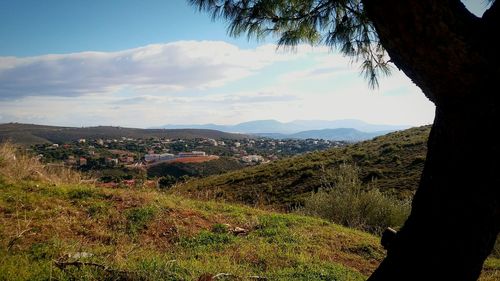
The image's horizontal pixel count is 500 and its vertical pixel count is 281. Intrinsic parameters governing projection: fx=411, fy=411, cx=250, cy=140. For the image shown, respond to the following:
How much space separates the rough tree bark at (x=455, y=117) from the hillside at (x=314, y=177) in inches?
708

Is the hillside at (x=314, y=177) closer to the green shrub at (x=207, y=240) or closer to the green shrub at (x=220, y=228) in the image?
the green shrub at (x=220, y=228)

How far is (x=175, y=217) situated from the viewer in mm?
6488

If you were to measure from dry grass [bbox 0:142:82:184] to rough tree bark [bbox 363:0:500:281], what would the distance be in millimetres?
7451

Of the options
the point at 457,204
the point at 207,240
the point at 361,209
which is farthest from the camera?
the point at 361,209

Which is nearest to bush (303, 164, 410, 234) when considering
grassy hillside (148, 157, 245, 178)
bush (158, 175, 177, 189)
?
bush (158, 175, 177, 189)

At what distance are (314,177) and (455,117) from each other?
2580cm

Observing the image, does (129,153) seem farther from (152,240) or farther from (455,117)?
A: (455,117)

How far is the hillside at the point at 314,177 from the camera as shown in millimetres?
22812

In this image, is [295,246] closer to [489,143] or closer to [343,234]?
[343,234]

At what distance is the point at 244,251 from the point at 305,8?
3.06 metres

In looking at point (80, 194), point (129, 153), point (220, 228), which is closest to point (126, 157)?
point (129, 153)

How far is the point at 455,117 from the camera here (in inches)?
92.4

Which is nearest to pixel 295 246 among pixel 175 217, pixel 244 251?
pixel 244 251

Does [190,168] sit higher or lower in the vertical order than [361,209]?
lower
